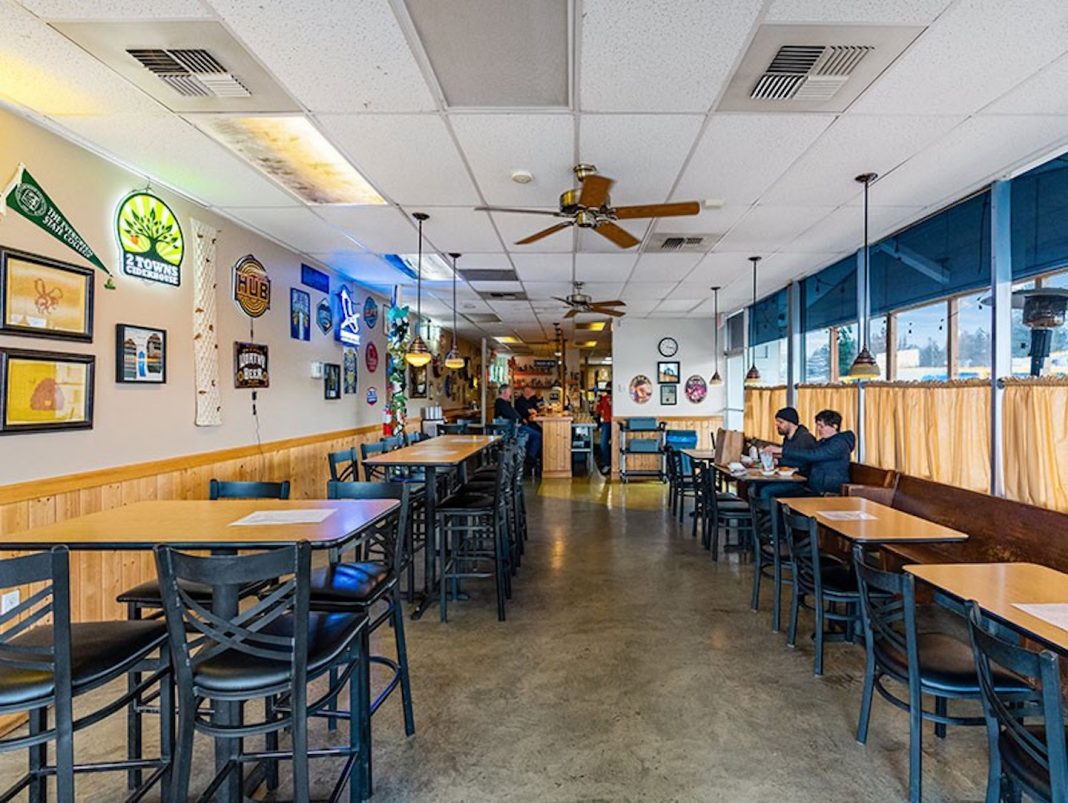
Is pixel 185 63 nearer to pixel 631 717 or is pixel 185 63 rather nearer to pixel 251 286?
pixel 251 286

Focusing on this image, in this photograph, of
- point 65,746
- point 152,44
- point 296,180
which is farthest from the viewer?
point 296,180

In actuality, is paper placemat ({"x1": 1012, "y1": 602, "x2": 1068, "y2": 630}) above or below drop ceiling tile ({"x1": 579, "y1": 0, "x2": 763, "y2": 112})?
below

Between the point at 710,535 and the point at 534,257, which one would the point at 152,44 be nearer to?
the point at 534,257

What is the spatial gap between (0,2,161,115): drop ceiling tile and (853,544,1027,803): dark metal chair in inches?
163

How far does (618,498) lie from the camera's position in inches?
331

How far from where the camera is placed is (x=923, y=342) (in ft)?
16.0

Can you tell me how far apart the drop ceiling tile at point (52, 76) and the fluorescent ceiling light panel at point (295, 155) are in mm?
383

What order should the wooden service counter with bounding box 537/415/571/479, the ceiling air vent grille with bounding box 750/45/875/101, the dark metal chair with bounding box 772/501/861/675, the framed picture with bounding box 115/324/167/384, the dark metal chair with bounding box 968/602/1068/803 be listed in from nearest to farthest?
the dark metal chair with bounding box 968/602/1068/803 < the ceiling air vent grille with bounding box 750/45/875/101 < the dark metal chair with bounding box 772/501/861/675 < the framed picture with bounding box 115/324/167/384 < the wooden service counter with bounding box 537/415/571/479

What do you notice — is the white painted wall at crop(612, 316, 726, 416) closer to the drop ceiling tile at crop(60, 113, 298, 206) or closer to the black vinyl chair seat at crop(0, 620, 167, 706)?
the drop ceiling tile at crop(60, 113, 298, 206)

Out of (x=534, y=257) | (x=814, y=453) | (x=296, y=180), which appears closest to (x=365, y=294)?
(x=534, y=257)

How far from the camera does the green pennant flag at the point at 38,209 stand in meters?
2.97

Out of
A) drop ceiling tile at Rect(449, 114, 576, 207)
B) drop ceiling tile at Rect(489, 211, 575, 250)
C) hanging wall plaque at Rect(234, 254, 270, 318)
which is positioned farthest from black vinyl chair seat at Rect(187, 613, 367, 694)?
hanging wall plaque at Rect(234, 254, 270, 318)

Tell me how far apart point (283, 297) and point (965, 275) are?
608cm

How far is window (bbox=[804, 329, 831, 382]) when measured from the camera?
6.75m
